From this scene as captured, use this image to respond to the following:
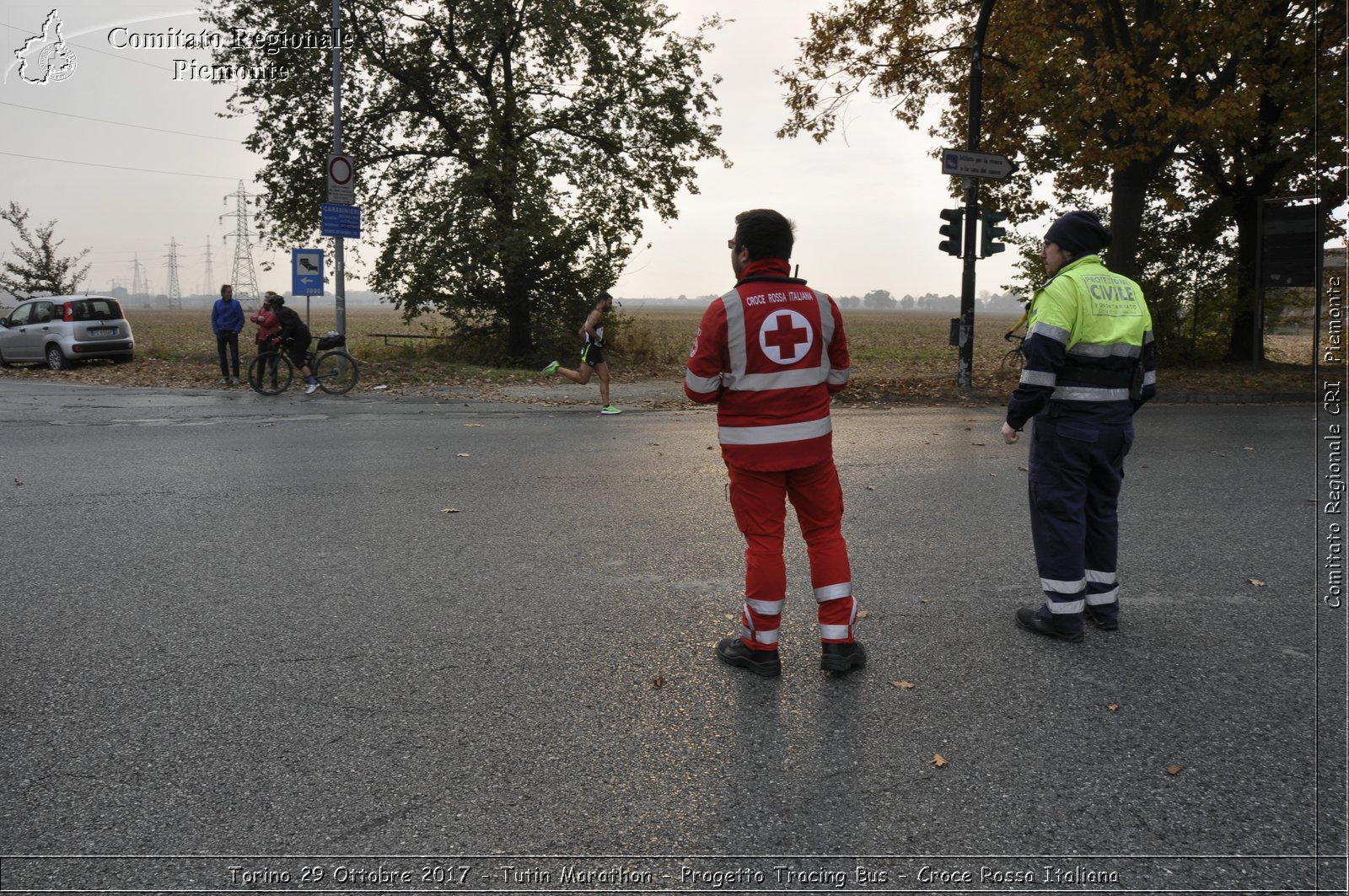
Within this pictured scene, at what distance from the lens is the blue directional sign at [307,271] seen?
18.9 metres

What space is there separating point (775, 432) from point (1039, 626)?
1627mm

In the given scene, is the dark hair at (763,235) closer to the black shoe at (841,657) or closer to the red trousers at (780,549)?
the red trousers at (780,549)

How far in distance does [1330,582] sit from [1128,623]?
1490 millimetres

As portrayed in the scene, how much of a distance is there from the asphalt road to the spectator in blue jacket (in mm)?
12585

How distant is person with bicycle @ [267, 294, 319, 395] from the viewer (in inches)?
658

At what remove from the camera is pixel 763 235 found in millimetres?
3926

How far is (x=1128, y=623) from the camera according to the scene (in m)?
4.61

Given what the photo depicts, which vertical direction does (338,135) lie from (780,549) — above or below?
above

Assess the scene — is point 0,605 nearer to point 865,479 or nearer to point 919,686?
point 919,686

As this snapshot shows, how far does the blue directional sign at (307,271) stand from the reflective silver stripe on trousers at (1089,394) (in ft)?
55.8

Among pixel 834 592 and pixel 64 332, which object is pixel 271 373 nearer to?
pixel 64 332

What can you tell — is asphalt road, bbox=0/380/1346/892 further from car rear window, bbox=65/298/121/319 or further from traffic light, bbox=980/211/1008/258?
car rear window, bbox=65/298/121/319

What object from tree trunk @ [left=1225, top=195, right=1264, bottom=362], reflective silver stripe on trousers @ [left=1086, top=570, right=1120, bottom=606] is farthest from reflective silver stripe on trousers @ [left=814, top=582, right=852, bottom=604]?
tree trunk @ [left=1225, top=195, right=1264, bottom=362]

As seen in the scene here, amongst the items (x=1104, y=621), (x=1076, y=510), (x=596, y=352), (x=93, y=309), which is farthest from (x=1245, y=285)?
(x=93, y=309)
